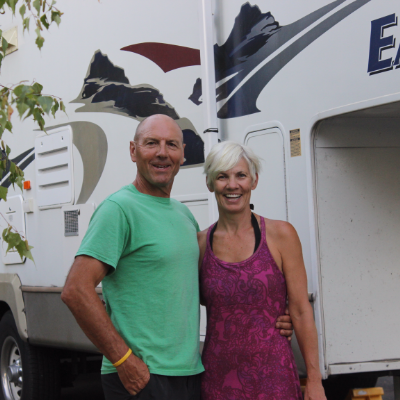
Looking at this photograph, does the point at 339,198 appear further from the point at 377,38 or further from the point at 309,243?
the point at 377,38

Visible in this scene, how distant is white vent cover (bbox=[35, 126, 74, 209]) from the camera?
A: 4688mm

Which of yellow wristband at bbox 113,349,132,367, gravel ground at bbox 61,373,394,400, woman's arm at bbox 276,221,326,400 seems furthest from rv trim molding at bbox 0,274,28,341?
woman's arm at bbox 276,221,326,400

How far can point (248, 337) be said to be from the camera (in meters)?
2.35

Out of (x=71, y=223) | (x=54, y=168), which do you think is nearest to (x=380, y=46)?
(x=71, y=223)

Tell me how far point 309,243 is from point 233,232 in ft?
1.94

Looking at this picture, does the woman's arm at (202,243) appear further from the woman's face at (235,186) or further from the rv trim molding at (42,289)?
the rv trim molding at (42,289)

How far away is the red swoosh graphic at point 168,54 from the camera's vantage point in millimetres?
3703

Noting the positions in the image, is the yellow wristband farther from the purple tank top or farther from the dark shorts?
the purple tank top

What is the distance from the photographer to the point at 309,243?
2.97 m

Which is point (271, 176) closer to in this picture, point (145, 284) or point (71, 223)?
point (145, 284)

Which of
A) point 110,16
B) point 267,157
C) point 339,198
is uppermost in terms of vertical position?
point 110,16

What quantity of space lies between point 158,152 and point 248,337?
2.60 ft

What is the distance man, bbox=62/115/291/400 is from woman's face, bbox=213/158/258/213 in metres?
0.23

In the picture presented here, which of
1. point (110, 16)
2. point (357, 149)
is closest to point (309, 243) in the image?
point (357, 149)
